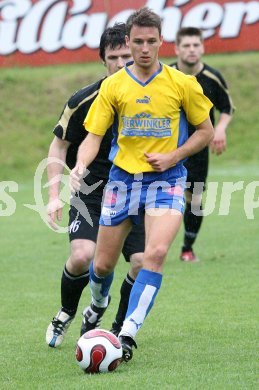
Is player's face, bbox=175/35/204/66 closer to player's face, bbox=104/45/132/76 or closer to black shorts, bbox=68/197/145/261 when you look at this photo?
player's face, bbox=104/45/132/76

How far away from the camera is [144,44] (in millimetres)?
6105

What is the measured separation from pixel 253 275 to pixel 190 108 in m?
3.78

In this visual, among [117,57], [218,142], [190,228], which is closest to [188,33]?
[218,142]

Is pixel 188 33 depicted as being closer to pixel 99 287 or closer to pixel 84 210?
pixel 84 210

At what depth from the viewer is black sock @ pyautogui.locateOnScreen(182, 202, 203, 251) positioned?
35.8 feet

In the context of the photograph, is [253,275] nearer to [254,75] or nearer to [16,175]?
[16,175]

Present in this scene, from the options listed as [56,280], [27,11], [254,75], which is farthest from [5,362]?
[254,75]

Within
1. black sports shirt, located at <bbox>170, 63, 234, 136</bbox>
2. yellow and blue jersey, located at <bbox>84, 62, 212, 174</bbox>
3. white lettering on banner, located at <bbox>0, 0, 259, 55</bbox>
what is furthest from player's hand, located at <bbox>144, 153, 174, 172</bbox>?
white lettering on banner, located at <bbox>0, 0, 259, 55</bbox>

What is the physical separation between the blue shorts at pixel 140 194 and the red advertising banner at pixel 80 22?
623 inches

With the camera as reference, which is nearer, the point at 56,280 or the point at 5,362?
the point at 5,362

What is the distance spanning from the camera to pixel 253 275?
9672mm

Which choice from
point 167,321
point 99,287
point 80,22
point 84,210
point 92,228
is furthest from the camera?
point 80,22

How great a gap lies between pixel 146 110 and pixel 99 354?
4.90 feet

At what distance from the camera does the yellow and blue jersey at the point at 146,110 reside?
616 cm
